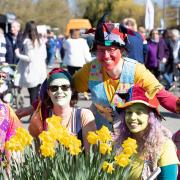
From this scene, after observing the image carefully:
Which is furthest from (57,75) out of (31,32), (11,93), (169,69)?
(169,69)

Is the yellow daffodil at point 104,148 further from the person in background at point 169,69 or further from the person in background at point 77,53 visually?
the person in background at point 169,69

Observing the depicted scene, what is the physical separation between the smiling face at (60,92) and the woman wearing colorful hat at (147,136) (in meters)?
0.52

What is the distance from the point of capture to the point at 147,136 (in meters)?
3.18

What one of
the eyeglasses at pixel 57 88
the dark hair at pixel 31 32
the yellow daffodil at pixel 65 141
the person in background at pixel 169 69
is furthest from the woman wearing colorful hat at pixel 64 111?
the person in background at pixel 169 69

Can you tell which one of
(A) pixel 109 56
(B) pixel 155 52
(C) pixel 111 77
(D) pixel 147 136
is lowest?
(B) pixel 155 52

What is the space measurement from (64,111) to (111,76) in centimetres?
42

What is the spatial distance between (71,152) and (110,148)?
21 cm

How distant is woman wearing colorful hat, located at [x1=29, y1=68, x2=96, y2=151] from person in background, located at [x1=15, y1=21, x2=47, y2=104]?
5179mm

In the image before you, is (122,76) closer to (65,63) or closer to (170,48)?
(65,63)

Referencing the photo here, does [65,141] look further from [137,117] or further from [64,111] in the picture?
[64,111]

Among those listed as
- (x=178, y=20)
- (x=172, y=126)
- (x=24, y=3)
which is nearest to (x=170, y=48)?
(x=172, y=126)

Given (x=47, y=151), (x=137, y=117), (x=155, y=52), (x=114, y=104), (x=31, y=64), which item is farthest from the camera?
(x=155, y=52)

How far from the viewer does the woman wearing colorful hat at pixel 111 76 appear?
12.2ft

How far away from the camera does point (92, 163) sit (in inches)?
96.0
